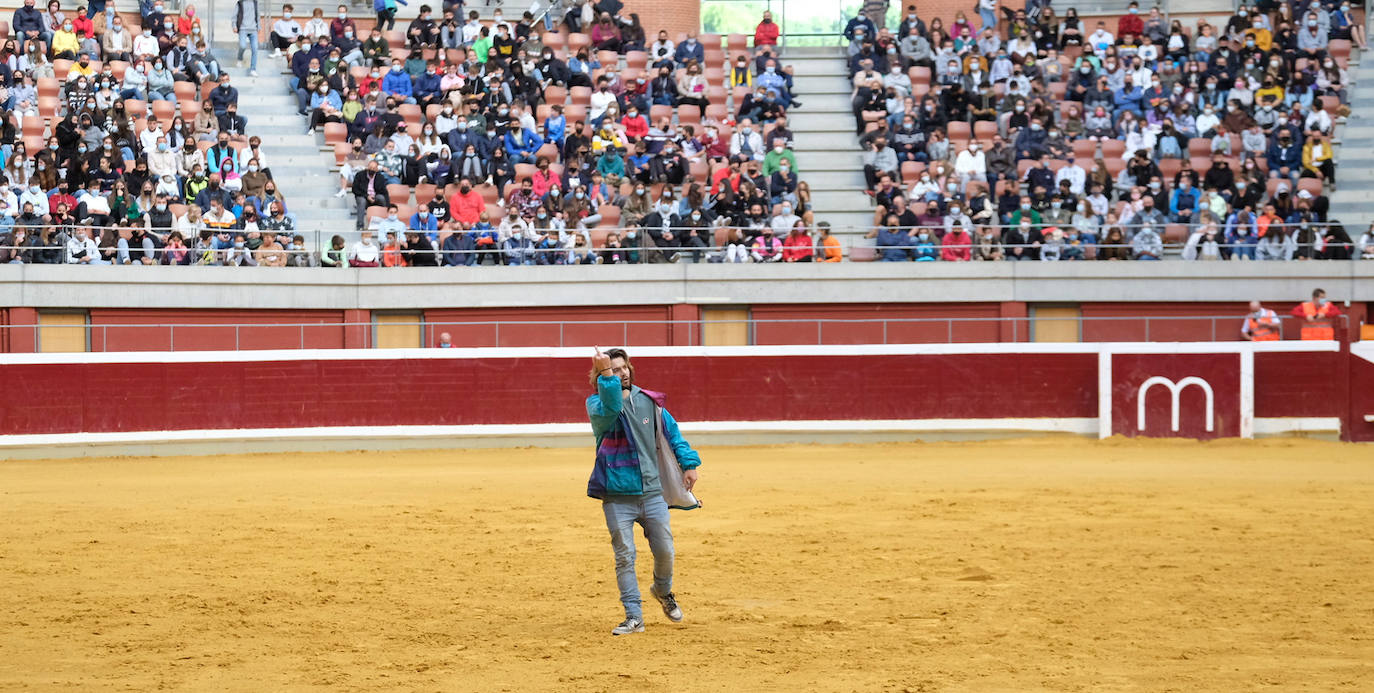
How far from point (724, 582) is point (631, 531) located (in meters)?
1.94

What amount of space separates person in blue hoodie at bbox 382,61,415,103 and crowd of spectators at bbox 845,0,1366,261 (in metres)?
7.62

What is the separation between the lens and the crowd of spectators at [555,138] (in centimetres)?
2438

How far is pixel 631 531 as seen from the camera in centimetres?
871

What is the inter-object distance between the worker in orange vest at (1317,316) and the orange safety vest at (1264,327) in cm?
34

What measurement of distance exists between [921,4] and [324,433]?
658 inches

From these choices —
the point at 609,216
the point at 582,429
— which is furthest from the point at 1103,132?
the point at 582,429

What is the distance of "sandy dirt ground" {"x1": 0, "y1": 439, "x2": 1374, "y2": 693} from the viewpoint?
7.82 m

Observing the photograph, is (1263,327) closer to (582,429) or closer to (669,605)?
(582,429)

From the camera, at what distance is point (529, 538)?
1260 centimetres


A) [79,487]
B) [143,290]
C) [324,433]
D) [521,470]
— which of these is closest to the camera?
[79,487]

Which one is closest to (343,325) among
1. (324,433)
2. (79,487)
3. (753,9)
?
(324,433)

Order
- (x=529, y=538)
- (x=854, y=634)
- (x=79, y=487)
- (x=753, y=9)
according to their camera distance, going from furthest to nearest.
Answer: (x=753, y=9) → (x=79, y=487) → (x=529, y=538) → (x=854, y=634)

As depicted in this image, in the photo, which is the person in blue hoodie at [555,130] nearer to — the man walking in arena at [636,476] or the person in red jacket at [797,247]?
the person in red jacket at [797,247]

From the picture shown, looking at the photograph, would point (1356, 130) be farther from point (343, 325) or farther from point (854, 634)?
point (854, 634)
